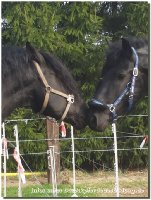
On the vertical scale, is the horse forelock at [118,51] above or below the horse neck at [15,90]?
above

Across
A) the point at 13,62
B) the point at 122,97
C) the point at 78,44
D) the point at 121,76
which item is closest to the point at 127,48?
the point at 121,76

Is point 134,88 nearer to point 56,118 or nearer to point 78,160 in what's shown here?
point 56,118

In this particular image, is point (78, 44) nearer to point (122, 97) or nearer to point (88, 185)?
point (88, 185)

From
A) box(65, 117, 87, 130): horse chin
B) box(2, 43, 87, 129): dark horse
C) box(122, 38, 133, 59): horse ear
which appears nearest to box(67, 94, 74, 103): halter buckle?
box(2, 43, 87, 129): dark horse

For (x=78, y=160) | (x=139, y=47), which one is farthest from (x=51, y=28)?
(x=139, y=47)

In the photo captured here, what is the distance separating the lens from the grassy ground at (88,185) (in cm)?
655

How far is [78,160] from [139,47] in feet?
19.9

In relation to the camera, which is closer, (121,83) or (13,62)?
(13,62)

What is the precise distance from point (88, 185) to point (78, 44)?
11.5 feet

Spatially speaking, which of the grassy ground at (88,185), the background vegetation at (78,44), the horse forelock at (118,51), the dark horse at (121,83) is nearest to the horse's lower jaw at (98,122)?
the dark horse at (121,83)

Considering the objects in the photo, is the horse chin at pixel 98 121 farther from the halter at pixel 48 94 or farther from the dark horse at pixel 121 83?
the halter at pixel 48 94

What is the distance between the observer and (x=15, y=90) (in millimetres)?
3125

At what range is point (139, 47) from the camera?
3652 millimetres

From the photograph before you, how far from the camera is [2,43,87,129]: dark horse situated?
309 centimetres
